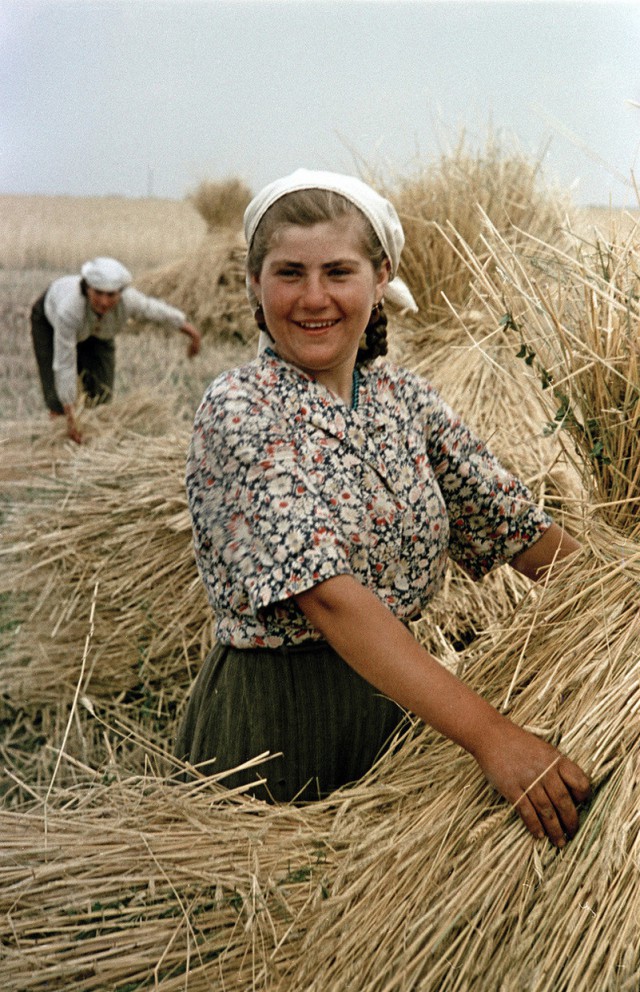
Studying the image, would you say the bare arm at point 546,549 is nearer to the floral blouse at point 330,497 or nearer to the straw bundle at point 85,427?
the floral blouse at point 330,497

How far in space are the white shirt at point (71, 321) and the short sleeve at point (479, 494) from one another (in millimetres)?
3869

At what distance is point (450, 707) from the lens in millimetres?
1216

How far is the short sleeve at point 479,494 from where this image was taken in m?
1.62

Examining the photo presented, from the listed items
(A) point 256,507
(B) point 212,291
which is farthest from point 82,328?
(A) point 256,507

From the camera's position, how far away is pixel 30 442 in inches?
195

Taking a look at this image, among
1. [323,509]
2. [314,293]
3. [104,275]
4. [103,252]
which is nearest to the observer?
[323,509]

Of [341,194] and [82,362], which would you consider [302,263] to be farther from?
[82,362]

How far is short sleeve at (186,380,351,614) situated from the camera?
52.0 inches

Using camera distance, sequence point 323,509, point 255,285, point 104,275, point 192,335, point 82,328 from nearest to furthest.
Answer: point 323,509 → point 255,285 → point 104,275 → point 82,328 → point 192,335

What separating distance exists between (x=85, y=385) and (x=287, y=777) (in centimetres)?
463

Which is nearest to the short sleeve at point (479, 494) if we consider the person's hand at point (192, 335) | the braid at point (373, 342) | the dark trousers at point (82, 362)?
the braid at point (373, 342)

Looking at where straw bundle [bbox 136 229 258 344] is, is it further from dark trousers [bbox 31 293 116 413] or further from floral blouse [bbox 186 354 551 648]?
floral blouse [bbox 186 354 551 648]

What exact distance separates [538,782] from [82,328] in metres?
4.93

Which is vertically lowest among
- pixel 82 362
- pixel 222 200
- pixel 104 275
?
pixel 82 362
